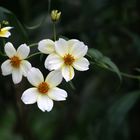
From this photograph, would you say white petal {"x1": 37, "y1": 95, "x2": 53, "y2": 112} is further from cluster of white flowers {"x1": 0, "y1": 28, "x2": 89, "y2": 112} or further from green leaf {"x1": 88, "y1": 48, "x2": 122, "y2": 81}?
green leaf {"x1": 88, "y1": 48, "x2": 122, "y2": 81}

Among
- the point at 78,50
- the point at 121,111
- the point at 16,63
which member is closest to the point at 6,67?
the point at 16,63

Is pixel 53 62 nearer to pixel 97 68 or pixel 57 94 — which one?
pixel 57 94

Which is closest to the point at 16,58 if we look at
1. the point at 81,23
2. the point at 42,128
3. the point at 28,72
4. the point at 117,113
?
the point at 28,72

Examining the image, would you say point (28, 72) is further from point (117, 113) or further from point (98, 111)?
point (98, 111)

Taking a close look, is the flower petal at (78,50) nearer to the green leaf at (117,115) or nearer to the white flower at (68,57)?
the white flower at (68,57)

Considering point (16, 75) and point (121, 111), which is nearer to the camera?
point (16, 75)

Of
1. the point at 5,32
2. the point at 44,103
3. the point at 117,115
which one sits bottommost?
the point at 117,115
